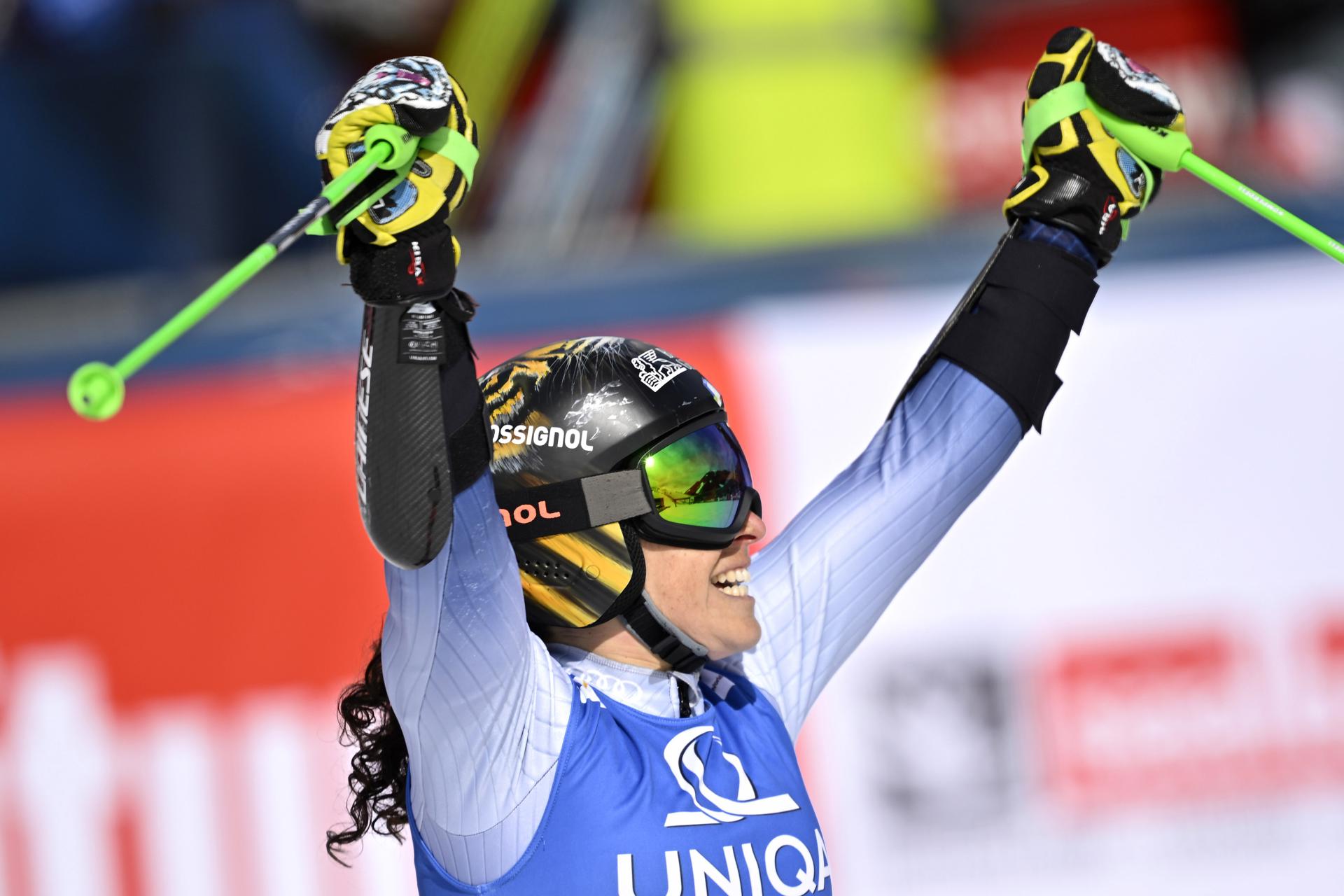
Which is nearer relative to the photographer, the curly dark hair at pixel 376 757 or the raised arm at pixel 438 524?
the raised arm at pixel 438 524

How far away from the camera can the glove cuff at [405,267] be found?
165 centimetres

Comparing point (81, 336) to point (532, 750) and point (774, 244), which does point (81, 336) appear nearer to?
point (774, 244)

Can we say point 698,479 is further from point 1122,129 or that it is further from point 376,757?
point 1122,129

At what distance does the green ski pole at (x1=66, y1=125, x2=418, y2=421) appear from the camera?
1.41 metres

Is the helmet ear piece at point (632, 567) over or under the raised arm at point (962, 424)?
under

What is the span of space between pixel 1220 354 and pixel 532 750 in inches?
112

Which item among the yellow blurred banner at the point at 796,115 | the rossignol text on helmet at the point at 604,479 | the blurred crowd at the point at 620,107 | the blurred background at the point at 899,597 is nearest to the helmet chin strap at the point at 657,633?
the rossignol text on helmet at the point at 604,479

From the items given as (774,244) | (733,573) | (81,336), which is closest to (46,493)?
(81,336)

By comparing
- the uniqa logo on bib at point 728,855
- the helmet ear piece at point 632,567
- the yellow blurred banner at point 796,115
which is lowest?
Result: the uniqa logo on bib at point 728,855

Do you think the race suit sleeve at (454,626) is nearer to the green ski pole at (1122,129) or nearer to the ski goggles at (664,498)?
the ski goggles at (664,498)

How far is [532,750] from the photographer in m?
1.93

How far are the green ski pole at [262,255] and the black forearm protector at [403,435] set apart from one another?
0.10m

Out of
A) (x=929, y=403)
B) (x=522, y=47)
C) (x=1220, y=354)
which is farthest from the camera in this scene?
(x=522, y=47)

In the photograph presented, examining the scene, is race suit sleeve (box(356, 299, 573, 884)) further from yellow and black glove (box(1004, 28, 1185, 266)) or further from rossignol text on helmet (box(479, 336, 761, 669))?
yellow and black glove (box(1004, 28, 1185, 266))
